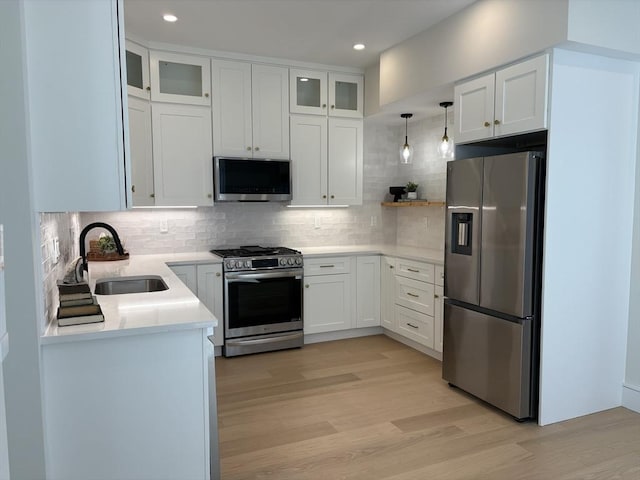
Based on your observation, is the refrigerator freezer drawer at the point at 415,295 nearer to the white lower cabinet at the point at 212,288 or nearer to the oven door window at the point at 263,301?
the oven door window at the point at 263,301

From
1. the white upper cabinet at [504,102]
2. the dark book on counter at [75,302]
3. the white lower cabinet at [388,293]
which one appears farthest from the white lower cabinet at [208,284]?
the white upper cabinet at [504,102]

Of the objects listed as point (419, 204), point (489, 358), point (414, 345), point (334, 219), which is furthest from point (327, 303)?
point (489, 358)

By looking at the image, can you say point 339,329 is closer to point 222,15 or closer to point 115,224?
point 115,224

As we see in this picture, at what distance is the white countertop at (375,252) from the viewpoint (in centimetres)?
417

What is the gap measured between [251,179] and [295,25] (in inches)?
56.2

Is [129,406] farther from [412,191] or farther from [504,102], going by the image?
[412,191]

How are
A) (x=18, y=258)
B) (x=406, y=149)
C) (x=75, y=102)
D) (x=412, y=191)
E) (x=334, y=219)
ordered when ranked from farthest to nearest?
(x=334, y=219) < (x=412, y=191) < (x=406, y=149) < (x=75, y=102) < (x=18, y=258)

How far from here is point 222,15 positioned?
3.41 meters

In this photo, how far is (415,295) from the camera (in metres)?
4.19

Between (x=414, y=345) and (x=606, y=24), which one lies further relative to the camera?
(x=414, y=345)

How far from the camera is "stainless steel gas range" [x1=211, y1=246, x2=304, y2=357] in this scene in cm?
413

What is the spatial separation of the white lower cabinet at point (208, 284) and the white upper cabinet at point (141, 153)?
0.68m

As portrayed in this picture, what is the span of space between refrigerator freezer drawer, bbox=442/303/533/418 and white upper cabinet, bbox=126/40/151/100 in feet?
10.1

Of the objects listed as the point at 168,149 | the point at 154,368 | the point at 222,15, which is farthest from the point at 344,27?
the point at 154,368
